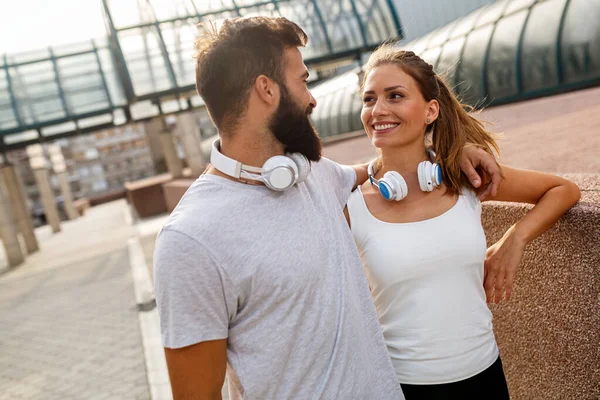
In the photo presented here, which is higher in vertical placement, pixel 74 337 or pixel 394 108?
pixel 394 108

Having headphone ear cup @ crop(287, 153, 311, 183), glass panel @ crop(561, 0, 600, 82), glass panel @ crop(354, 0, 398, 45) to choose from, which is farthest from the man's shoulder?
glass panel @ crop(354, 0, 398, 45)

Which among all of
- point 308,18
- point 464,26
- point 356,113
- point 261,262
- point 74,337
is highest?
point 308,18

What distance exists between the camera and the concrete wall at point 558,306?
241 cm

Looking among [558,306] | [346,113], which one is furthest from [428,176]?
[346,113]

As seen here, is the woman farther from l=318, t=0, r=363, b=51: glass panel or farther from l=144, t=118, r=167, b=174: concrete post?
l=144, t=118, r=167, b=174: concrete post

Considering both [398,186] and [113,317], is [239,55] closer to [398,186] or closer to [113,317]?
[398,186]

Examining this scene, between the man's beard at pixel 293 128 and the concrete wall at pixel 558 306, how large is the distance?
52.8 inches

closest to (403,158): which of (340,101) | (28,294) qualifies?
(28,294)

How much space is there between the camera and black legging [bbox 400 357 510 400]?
2100 mm

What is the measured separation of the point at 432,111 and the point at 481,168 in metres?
0.35

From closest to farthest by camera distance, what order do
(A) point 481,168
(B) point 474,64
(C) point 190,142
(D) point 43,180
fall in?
(A) point 481,168, (B) point 474,64, (C) point 190,142, (D) point 43,180

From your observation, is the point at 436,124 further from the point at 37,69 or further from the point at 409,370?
the point at 37,69

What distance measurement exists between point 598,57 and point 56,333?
40.7 feet

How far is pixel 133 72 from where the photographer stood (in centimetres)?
1800
